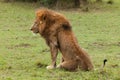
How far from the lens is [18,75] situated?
25.8 ft

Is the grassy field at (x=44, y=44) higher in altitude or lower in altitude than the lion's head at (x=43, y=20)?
lower

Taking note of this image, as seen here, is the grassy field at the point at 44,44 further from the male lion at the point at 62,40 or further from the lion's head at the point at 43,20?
the lion's head at the point at 43,20

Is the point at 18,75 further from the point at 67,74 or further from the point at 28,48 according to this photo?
the point at 28,48

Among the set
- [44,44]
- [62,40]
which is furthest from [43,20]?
[44,44]

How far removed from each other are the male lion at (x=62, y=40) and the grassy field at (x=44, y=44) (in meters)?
0.19

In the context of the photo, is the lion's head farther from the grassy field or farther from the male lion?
the grassy field

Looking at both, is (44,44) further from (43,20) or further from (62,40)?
(62,40)

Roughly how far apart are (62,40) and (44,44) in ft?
15.0

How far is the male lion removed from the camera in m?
8.05

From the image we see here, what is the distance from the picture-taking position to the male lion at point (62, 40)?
26.4 ft

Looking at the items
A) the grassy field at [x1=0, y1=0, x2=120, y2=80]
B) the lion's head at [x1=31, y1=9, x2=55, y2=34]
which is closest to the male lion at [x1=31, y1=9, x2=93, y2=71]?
the lion's head at [x1=31, y1=9, x2=55, y2=34]

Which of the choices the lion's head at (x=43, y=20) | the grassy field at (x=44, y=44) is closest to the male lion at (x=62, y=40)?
the lion's head at (x=43, y=20)

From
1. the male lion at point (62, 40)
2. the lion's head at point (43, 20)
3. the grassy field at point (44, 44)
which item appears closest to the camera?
the grassy field at point (44, 44)

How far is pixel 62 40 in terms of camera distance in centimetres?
827
